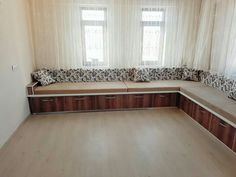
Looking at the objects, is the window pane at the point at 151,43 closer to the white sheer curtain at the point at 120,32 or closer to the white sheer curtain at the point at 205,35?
the white sheer curtain at the point at 120,32

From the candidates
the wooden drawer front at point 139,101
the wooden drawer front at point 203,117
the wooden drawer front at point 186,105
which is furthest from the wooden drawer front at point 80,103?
the wooden drawer front at point 203,117

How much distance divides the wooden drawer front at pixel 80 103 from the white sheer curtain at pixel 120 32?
87 centimetres

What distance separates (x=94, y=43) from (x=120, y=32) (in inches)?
25.3

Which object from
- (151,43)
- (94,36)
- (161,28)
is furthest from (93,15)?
(161,28)

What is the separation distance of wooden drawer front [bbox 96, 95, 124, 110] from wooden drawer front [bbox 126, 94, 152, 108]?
18 cm

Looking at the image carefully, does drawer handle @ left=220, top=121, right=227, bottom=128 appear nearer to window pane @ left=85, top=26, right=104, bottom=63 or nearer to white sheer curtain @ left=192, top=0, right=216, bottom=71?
white sheer curtain @ left=192, top=0, right=216, bottom=71

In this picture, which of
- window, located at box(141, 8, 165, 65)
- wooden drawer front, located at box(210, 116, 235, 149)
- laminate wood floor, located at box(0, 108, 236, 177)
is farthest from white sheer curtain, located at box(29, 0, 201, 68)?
wooden drawer front, located at box(210, 116, 235, 149)

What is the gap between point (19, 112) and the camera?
3.20m

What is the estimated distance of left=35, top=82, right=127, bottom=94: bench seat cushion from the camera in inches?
142

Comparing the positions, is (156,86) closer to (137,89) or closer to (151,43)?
(137,89)

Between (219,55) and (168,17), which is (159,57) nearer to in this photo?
(168,17)

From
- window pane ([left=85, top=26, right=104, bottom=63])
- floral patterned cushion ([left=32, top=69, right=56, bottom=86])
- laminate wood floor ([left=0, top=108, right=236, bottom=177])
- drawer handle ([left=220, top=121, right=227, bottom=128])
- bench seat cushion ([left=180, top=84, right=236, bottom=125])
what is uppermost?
window pane ([left=85, top=26, right=104, bottom=63])

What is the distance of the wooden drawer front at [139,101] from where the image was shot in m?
3.88

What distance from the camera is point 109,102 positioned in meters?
3.86
